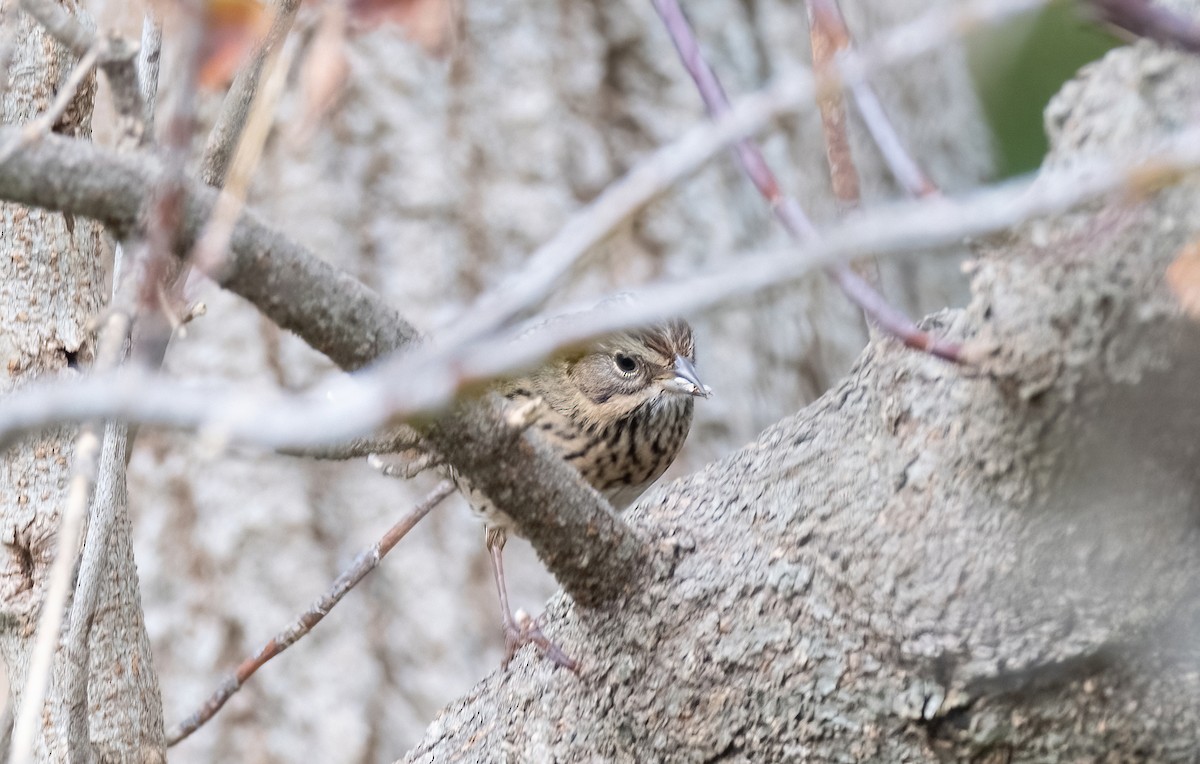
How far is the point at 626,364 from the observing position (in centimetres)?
276

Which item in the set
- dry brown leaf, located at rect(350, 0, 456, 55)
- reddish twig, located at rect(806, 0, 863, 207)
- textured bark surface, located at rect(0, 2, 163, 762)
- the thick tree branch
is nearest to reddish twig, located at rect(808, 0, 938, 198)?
reddish twig, located at rect(806, 0, 863, 207)

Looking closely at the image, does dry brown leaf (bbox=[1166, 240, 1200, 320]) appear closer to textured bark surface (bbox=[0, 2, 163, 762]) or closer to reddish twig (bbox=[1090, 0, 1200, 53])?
reddish twig (bbox=[1090, 0, 1200, 53])

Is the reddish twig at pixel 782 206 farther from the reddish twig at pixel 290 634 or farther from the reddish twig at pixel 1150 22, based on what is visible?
the reddish twig at pixel 290 634

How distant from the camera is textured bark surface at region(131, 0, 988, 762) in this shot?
11.7 feet

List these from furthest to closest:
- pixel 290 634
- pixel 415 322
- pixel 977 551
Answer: pixel 415 322 → pixel 290 634 → pixel 977 551

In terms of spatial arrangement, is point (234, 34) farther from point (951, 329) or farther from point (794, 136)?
point (794, 136)

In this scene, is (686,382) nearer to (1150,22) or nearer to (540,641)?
(540,641)

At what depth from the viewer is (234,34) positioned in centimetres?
218

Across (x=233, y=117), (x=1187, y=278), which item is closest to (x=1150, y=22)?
(x=1187, y=278)

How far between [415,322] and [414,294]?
0.40 ft

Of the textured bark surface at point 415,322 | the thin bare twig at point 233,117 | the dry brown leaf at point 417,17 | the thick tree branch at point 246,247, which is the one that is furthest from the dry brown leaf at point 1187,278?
the textured bark surface at point 415,322

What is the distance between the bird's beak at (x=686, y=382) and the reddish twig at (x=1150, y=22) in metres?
1.67

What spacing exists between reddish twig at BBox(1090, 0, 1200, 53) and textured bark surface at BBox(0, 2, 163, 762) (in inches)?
56.7

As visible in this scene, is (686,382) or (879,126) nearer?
(879,126)
